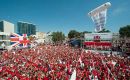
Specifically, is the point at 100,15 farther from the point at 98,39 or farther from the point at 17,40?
the point at 98,39

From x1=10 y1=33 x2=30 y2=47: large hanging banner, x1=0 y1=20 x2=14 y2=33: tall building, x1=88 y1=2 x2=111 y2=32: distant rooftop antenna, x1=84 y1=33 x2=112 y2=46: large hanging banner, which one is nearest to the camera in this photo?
x1=88 y1=2 x2=111 y2=32: distant rooftop antenna

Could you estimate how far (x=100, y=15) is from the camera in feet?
89.4

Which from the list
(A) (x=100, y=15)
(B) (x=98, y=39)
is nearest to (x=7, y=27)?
(B) (x=98, y=39)

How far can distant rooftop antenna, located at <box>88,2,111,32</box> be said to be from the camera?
84.9 feet

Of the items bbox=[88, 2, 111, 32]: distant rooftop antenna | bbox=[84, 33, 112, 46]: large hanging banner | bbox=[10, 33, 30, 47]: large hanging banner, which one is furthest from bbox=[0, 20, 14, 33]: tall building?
bbox=[88, 2, 111, 32]: distant rooftop antenna

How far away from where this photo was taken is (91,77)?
13492 millimetres

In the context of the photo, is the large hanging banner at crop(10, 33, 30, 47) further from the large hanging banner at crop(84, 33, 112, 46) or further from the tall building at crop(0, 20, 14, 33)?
the tall building at crop(0, 20, 14, 33)

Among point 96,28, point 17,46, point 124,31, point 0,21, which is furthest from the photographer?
point 0,21

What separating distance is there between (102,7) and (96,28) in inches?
155

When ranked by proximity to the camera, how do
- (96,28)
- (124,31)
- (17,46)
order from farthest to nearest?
(124,31) → (17,46) → (96,28)

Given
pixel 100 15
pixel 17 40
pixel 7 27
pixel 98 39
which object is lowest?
pixel 17 40

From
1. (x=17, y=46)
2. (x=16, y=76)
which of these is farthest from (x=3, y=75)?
(x=17, y=46)

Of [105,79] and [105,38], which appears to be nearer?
[105,79]

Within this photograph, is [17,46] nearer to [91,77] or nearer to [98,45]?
[98,45]
